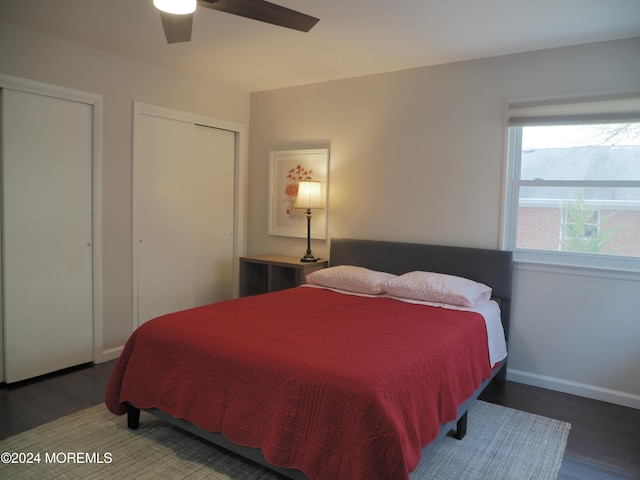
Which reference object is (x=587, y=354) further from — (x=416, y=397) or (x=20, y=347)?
(x=20, y=347)

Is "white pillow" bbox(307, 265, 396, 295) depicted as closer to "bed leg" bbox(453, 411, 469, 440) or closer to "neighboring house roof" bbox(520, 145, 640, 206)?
"bed leg" bbox(453, 411, 469, 440)

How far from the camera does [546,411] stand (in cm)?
298

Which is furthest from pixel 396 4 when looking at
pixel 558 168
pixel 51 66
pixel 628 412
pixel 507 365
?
pixel 628 412

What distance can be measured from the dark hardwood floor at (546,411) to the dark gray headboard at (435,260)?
53 centimetres

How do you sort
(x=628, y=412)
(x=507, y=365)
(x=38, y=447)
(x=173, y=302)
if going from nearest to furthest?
(x=38, y=447), (x=628, y=412), (x=507, y=365), (x=173, y=302)

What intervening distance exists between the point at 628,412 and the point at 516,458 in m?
1.11

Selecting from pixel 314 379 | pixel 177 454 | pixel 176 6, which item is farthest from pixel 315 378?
pixel 176 6

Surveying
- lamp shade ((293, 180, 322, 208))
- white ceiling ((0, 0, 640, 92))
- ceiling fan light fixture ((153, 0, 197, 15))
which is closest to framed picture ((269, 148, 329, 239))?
lamp shade ((293, 180, 322, 208))

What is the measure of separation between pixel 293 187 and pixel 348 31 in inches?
70.8

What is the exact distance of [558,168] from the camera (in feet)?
10.9

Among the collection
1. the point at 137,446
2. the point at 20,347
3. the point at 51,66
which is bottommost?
the point at 137,446

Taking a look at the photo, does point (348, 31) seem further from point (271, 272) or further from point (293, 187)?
point (271, 272)

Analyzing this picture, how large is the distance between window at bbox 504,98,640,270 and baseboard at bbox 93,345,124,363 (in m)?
3.19

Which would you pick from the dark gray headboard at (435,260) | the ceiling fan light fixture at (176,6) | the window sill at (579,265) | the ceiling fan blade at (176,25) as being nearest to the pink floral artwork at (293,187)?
the dark gray headboard at (435,260)
